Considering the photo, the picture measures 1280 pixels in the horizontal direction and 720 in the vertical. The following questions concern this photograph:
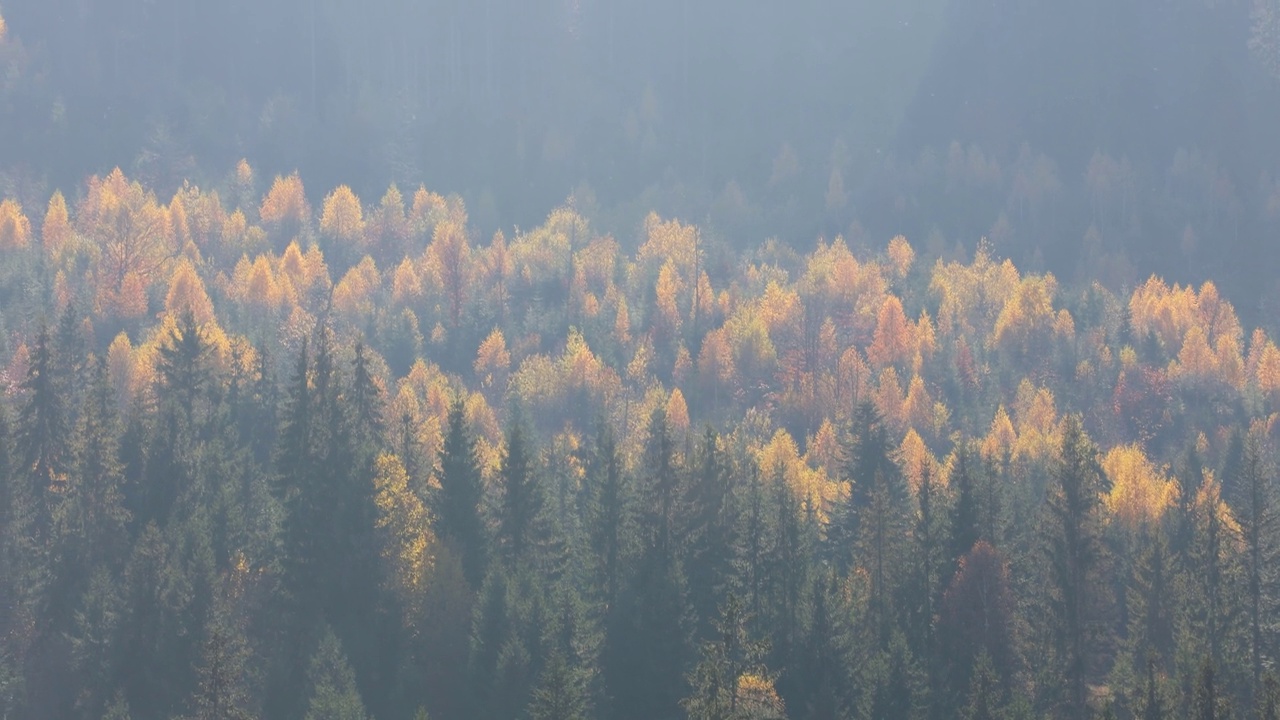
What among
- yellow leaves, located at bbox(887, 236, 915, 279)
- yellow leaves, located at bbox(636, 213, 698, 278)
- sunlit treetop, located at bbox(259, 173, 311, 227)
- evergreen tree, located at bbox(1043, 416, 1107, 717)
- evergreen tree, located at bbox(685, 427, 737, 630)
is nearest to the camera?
evergreen tree, located at bbox(1043, 416, 1107, 717)

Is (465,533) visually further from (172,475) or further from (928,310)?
(928,310)

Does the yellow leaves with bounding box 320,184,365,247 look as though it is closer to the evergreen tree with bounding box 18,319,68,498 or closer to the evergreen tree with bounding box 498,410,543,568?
the evergreen tree with bounding box 18,319,68,498

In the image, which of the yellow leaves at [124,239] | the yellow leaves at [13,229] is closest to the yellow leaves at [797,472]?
the yellow leaves at [124,239]

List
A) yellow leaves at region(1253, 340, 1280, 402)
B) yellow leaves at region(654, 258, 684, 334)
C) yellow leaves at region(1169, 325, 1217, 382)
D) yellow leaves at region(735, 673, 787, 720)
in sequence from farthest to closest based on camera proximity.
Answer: yellow leaves at region(654, 258, 684, 334)
yellow leaves at region(1169, 325, 1217, 382)
yellow leaves at region(1253, 340, 1280, 402)
yellow leaves at region(735, 673, 787, 720)

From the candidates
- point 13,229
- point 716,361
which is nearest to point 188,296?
point 13,229

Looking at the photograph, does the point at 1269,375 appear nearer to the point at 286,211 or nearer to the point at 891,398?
the point at 891,398

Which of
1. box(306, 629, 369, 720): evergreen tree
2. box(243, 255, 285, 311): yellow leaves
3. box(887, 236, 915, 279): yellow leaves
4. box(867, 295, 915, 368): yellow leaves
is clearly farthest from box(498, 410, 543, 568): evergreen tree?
box(887, 236, 915, 279): yellow leaves

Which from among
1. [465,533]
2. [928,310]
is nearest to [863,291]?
[928,310]
